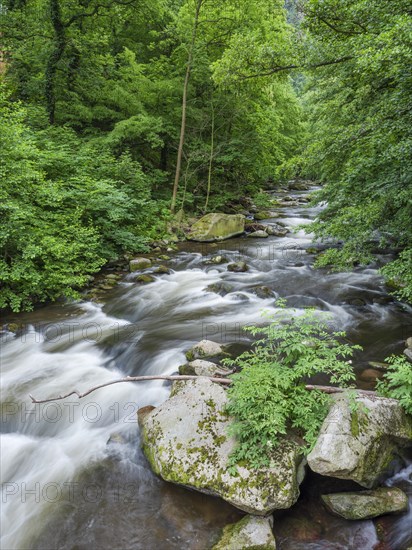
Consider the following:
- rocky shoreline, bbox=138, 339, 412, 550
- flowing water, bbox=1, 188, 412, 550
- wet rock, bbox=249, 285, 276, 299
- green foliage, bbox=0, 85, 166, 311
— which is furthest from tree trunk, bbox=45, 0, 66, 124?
rocky shoreline, bbox=138, 339, 412, 550

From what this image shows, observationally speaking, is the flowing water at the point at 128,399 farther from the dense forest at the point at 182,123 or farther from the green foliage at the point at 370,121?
the green foliage at the point at 370,121

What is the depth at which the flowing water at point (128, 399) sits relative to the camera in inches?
125

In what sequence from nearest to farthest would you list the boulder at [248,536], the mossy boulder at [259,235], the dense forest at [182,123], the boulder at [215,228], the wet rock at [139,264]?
the boulder at [248,536] → the dense forest at [182,123] → the wet rock at [139,264] → the boulder at [215,228] → the mossy boulder at [259,235]

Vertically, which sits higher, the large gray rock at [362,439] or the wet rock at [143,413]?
the large gray rock at [362,439]

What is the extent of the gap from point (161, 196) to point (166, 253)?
13.6ft

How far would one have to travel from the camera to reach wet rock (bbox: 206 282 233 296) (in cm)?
904

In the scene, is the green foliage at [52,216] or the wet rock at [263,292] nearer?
the green foliage at [52,216]

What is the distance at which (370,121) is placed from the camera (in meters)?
6.03

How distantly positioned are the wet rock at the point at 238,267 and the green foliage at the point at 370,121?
3.17 metres

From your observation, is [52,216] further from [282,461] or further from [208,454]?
[282,461]

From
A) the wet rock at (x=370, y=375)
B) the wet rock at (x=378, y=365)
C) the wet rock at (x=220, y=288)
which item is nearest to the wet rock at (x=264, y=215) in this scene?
the wet rock at (x=220, y=288)

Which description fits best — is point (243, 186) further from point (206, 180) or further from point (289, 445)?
point (289, 445)

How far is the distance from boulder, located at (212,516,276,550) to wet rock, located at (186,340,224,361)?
275 centimetres

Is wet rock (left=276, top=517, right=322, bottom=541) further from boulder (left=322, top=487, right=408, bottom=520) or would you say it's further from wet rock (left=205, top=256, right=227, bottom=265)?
wet rock (left=205, top=256, right=227, bottom=265)
